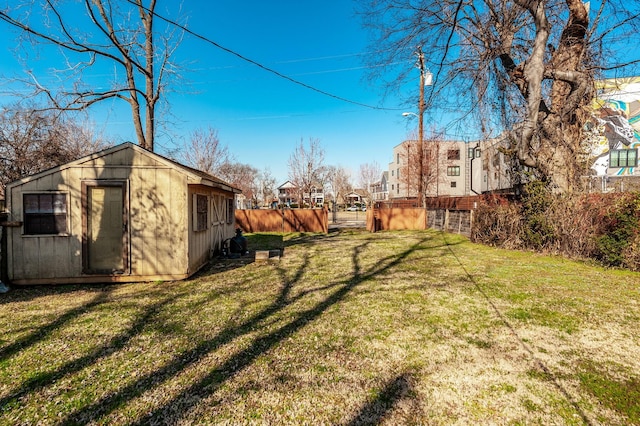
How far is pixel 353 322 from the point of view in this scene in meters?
3.85

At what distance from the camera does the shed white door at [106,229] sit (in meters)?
5.76

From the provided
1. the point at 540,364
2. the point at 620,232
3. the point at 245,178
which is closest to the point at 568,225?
the point at 620,232

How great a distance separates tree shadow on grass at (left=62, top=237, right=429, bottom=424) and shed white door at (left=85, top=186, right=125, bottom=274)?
12.0 ft

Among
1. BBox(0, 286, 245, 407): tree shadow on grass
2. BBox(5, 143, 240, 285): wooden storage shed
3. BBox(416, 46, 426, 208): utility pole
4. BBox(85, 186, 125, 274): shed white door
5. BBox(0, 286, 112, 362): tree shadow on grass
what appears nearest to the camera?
BBox(0, 286, 245, 407): tree shadow on grass

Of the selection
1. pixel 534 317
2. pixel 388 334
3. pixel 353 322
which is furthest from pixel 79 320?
pixel 534 317

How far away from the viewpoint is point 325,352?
3.08 m

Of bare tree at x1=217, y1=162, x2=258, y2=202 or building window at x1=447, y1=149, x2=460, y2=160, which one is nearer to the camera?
building window at x1=447, y1=149, x2=460, y2=160

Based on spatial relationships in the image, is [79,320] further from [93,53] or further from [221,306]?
[93,53]

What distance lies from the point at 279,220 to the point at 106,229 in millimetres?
10382

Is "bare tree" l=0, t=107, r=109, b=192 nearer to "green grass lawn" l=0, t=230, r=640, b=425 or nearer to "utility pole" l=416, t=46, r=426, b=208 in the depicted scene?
"green grass lawn" l=0, t=230, r=640, b=425

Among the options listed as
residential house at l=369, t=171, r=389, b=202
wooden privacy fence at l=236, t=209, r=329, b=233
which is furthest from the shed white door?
residential house at l=369, t=171, r=389, b=202

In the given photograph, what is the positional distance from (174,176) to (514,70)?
9969 mm

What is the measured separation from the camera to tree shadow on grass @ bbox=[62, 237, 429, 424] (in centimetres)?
218

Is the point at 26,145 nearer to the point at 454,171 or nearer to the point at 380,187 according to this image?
the point at 454,171
